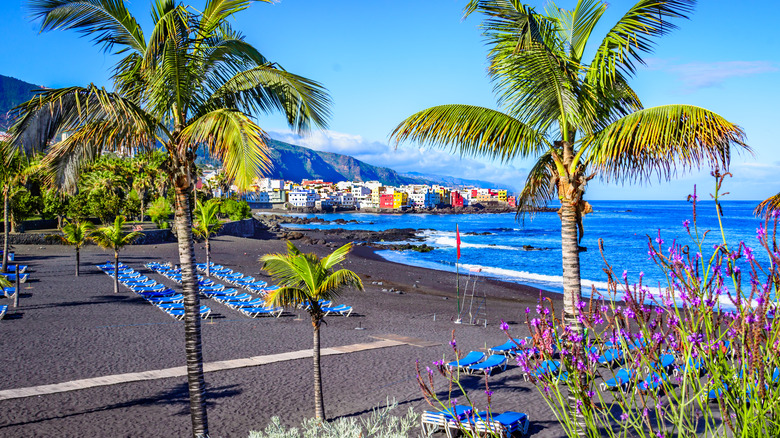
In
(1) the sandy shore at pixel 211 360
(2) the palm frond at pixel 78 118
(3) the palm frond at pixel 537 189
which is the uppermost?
(2) the palm frond at pixel 78 118

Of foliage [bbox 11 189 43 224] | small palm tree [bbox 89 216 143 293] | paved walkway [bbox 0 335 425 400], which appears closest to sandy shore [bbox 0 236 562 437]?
paved walkway [bbox 0 335 425 400]

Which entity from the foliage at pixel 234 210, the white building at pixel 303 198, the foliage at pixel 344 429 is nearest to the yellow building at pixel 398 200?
the white building at pixel 303 198

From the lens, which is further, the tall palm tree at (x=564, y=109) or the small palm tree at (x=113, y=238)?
the small palm tree at (x=113, y=238)

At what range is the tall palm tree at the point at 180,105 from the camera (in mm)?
4898

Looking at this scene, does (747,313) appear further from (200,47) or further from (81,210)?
(81,210)

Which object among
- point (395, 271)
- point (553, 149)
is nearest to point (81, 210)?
point (395, 271)

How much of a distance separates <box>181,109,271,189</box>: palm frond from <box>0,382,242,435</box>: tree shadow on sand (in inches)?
171

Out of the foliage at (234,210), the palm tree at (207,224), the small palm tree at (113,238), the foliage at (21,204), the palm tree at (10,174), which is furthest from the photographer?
the foliage at (234,210)

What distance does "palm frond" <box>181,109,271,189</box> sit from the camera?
15.3ft

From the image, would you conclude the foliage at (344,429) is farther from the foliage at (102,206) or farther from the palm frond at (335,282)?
the foliage at (102,206)

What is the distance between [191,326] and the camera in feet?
18.4

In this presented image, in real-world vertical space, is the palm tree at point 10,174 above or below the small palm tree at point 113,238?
above

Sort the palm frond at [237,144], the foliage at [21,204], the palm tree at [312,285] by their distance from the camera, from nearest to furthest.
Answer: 1. the palm frond at [237,144]
2. the palm tree at [312,285]
3. the foliage at [21,204]

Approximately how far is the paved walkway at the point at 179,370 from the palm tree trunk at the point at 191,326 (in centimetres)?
360
